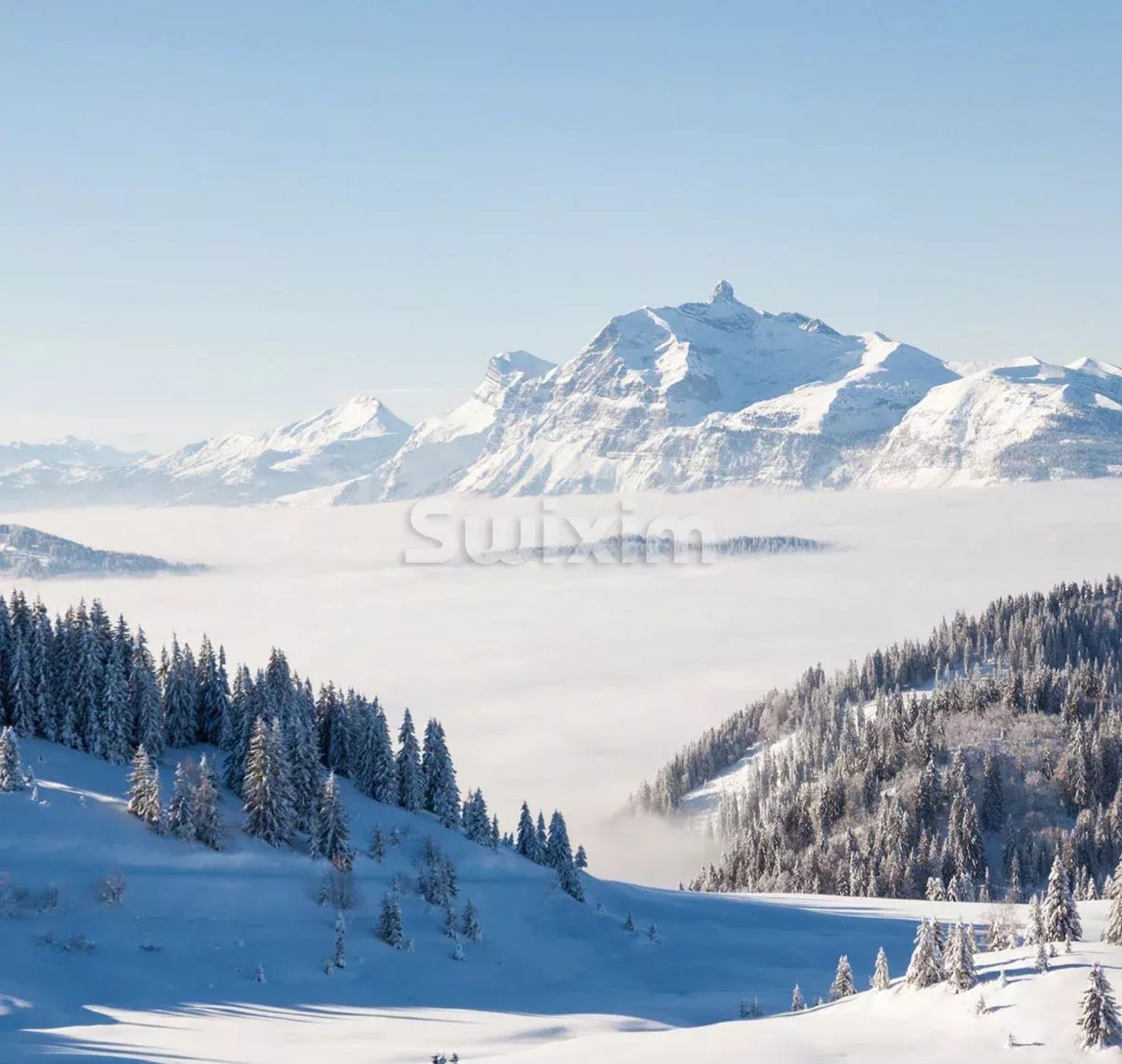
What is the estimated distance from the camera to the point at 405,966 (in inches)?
2726

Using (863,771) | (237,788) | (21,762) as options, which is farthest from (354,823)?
(863,771)

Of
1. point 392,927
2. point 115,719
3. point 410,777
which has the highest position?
point 115,719

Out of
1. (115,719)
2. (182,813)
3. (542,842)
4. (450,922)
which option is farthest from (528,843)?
(115,719)

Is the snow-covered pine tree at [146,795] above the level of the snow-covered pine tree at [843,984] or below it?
above

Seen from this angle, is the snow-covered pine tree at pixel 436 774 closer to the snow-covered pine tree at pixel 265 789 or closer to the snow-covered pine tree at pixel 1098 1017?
the snow-covered pine tree at pixel 265 789

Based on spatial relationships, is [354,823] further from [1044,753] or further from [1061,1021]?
[1044,753]

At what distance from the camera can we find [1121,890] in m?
52.1

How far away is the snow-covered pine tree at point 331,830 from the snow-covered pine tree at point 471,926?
9828 mm

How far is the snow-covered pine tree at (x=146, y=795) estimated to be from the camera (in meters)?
76.3

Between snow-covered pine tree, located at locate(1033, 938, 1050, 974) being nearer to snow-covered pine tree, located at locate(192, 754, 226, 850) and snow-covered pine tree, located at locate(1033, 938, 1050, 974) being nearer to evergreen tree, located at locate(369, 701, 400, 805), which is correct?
snow-covered pine tree, located at locate(192, 754, 226, 850)

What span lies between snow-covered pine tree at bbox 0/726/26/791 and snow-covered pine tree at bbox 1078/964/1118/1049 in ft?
233

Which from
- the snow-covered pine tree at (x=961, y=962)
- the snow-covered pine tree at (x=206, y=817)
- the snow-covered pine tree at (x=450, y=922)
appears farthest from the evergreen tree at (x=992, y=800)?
the snow-covered pine tree at (x=961, y=962)

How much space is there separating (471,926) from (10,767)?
3618 centimetres

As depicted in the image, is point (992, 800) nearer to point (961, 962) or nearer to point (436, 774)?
A: point (436, 774)
